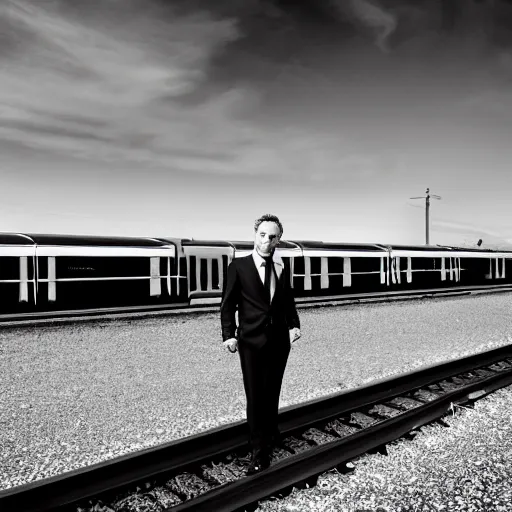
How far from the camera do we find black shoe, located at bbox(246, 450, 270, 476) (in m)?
3.83

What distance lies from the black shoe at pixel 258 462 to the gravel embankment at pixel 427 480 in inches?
13.1

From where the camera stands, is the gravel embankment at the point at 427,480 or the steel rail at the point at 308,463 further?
the gravel embankment at the point at 427,480

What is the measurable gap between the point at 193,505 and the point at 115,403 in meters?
3.30

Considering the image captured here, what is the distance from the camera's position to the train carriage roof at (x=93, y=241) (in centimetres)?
1350

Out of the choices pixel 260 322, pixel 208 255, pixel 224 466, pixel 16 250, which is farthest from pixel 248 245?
pixel 260 322

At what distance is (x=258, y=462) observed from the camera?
3.86 meters

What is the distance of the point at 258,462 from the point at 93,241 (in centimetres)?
1174

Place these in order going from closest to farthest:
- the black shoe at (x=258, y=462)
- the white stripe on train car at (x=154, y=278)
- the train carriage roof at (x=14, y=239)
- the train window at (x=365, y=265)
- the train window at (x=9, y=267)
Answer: the black shoe at (x=258, y=462) → the train carriage roof at (x=14, y=239) → the train window at (x=9, y=267) → the white stripe on train car at (x=154, y=278) → the train window at (x=365, y=265)

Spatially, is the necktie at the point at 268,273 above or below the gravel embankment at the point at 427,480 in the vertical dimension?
above

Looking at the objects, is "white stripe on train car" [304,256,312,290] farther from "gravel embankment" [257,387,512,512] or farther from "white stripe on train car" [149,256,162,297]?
"gravel embankment" [257,387,512,512]

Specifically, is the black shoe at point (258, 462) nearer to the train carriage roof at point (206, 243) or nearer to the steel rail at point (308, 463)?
the steel rail at point (308, 463)

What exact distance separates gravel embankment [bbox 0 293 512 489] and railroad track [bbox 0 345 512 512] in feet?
2.34

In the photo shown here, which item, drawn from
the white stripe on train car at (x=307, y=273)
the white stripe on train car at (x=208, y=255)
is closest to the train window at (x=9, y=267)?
the white stripe on train car at (x=208, y=255)

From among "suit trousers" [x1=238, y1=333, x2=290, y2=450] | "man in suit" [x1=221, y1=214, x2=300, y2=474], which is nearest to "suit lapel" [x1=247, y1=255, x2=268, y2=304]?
"man in suit" [x1=221, y1=214, x2=300, y2=474]
